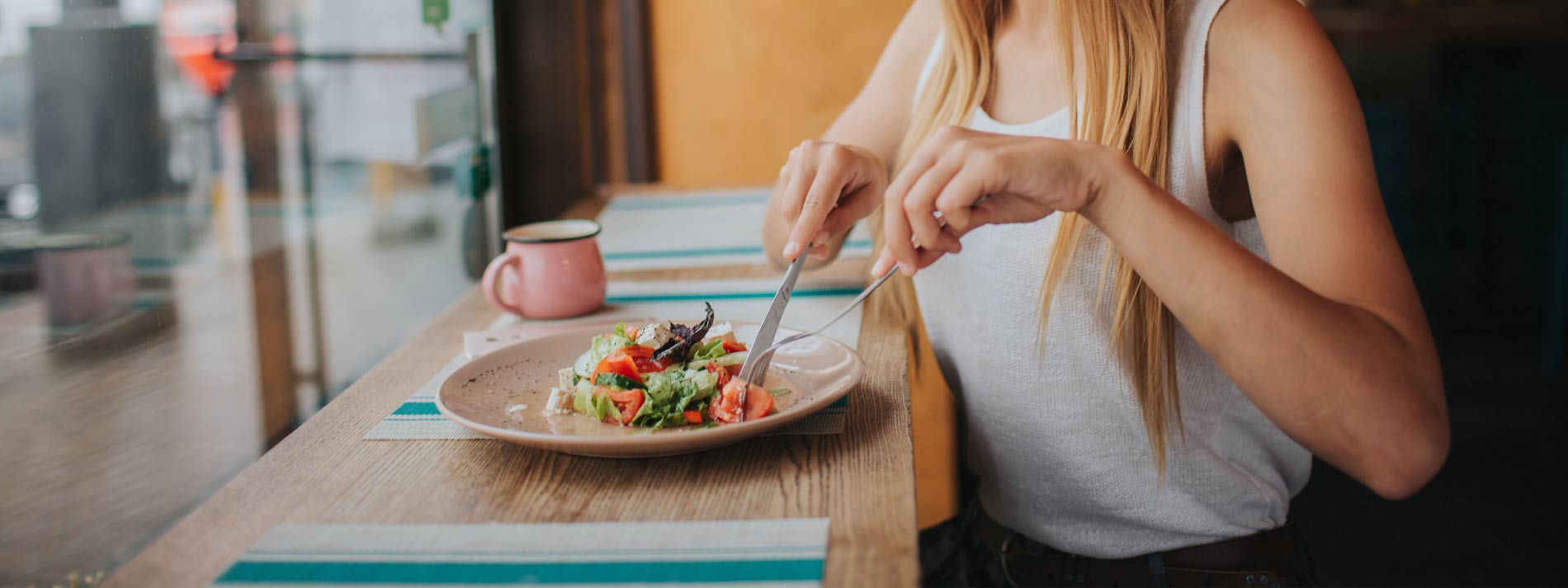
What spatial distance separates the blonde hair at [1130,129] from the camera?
97cm

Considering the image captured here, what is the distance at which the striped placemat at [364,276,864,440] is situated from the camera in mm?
842

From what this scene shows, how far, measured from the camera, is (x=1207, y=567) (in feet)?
3.32

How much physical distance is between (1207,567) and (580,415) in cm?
59

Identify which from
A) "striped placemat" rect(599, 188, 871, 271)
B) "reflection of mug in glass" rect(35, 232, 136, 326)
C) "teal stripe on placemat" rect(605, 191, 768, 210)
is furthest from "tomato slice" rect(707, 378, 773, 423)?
"teal stripe on placemat" rect(605, 191, 768, 210)

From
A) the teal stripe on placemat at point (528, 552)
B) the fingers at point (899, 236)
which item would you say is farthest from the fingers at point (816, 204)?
the teal stripe on placemat at point (528, 552)

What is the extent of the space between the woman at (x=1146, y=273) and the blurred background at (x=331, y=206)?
55cm

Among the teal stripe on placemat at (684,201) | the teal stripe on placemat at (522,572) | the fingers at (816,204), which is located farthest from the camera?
the teal stripe on placemat at (684,201)

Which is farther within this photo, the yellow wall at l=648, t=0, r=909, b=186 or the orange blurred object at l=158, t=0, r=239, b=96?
the yellow wall at l=648, t=0, r=909, b=186

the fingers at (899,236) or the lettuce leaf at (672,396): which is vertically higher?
the fingers at (899,236)

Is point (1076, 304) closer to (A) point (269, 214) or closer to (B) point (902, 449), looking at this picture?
(B) point (902, 449)

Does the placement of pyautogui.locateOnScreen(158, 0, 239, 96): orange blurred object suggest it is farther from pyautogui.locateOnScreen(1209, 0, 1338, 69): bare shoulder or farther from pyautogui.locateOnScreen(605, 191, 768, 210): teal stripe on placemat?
pyautogui.locateOnScreen(1209, 0, 1338, 69): bare shoulder

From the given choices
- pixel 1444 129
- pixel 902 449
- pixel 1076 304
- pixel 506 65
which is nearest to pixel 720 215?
pixel 506 65

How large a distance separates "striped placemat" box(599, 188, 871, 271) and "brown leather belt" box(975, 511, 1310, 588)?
51 cm

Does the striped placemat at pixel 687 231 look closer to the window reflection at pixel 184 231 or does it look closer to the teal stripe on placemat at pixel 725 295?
the teal stripe on placemat at pixel 725 295
